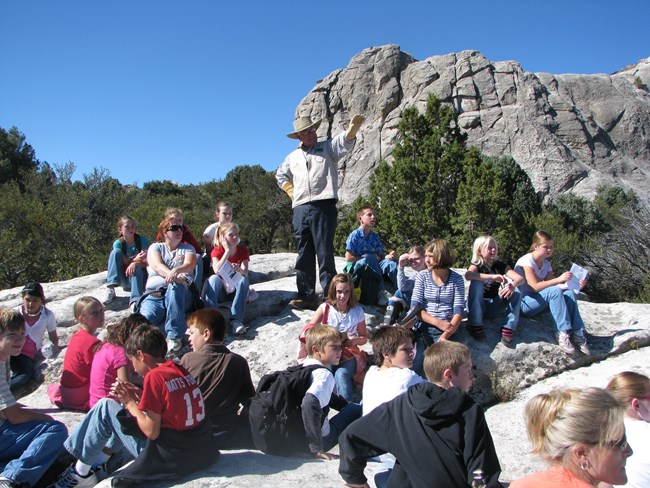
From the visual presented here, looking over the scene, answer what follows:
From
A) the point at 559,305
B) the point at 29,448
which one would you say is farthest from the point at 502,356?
the point at 29,448

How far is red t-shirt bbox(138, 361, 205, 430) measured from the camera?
9.75 feet

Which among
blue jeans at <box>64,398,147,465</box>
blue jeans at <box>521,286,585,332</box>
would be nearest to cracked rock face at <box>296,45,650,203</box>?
blue jeans at <box>521,286,585,332</box>

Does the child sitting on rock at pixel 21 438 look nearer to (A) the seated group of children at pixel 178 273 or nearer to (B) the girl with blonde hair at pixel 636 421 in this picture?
(A) the seated group of children at pixel 178 273

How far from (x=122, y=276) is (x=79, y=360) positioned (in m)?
2.01

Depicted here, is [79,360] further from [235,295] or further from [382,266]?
[382,266]

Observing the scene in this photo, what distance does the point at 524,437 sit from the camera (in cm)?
442

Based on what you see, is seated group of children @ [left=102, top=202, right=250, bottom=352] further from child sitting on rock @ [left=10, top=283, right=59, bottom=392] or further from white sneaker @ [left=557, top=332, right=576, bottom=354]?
white sneaker @ [left=557, top=332, right=576, bottom=354]

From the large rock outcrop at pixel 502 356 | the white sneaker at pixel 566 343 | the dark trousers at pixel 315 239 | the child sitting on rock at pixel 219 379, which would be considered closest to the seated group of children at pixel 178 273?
the large rock outcrop at pixel 502 356

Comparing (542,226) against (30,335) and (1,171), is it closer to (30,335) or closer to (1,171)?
(30,335)

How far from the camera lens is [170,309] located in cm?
524

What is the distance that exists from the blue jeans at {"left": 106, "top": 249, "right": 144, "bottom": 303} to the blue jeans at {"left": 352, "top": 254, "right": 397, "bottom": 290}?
257cm

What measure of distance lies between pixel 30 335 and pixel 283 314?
9.04 ft

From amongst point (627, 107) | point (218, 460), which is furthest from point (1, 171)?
point (627, 107)

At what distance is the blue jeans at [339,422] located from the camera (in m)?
3.70
